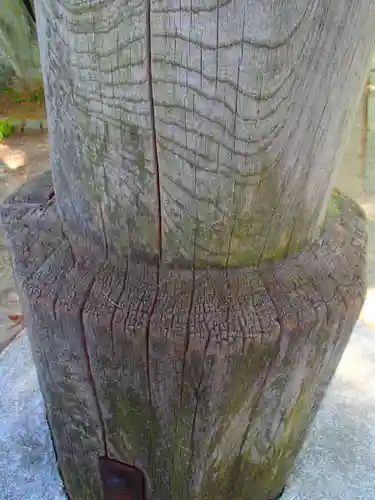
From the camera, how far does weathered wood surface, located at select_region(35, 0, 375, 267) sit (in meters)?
0.88

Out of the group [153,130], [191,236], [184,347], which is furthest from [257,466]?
[153,130]

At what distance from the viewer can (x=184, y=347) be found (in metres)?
1.09

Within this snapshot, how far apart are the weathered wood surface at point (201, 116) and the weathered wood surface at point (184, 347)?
0.07 meters

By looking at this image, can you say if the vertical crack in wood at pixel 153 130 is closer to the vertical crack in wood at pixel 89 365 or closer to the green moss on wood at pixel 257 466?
the vertical crack in wood at pixel 89 365

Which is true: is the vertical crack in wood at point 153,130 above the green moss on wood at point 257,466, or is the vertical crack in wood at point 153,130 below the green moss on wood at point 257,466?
above

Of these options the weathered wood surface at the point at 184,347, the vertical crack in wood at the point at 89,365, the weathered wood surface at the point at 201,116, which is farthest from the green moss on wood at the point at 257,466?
the weathered wood surface at the point at 201,116

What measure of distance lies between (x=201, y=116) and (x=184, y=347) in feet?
1.40

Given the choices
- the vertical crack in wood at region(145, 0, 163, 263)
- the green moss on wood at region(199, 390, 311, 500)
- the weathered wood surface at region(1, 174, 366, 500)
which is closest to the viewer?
the vertical crack in wood at region(145, 0, 163, 263)

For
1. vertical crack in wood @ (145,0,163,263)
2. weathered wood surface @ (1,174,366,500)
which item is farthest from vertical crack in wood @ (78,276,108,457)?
vertical crack in wood @ (145,0,163,263)

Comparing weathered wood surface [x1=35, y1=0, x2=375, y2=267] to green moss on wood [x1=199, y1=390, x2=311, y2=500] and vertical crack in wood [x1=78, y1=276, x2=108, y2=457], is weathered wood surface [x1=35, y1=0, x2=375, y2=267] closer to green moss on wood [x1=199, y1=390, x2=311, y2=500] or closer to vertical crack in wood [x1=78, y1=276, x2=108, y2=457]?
vertical crack in wood [x1=78, y1=276, x2=108, y2=457]

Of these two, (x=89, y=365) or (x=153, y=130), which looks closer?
(x=153, y=130)

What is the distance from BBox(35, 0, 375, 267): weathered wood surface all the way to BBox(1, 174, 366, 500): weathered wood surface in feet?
0.22

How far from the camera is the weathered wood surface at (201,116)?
2.88 feet

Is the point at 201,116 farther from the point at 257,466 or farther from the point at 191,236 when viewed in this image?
the point at 257,466
